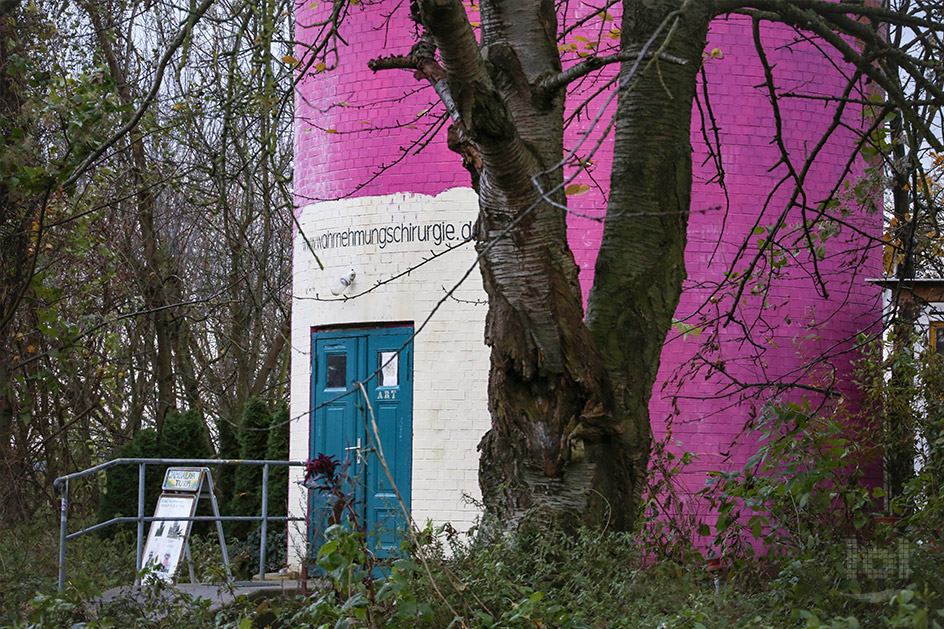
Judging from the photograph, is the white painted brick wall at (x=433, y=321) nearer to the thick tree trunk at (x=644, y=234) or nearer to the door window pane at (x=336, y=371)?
the door window pane at (x=336, y=371)

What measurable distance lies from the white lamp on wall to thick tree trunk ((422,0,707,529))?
5615 millimetres

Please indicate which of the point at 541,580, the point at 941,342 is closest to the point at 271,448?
the point at 941,342

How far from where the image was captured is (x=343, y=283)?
1071 centimetres

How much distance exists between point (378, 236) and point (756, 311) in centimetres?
366

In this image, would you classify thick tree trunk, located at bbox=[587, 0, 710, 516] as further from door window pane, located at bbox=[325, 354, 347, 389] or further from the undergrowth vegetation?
door window pane, located at bbox=[325, 354, 347, 389]

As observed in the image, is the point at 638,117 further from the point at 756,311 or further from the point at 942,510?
the point at 756,311

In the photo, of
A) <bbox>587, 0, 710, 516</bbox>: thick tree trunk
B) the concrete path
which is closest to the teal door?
the concrete path

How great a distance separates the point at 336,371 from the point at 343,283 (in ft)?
3.08

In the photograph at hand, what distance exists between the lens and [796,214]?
32.8ft

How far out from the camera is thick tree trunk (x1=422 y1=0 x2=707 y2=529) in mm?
4777

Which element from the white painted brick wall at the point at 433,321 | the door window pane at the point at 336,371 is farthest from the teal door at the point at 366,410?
the white painted brick wall at the point at 433,321

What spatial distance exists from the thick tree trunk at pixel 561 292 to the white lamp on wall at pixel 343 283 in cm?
562

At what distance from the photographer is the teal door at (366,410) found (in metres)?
10.4

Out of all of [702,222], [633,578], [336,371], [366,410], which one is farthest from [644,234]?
[336,371]
